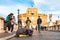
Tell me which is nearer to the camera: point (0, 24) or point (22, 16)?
point (0, 24)

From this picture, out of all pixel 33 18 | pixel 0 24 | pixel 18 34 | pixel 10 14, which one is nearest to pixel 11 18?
pixel 10 14

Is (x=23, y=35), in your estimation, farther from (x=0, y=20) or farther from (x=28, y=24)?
(x=0, y=20)

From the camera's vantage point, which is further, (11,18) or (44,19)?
(44,19)

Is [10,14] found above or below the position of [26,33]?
above

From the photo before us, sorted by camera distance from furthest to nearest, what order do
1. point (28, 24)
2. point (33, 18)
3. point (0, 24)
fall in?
point (33, 18) → point (0, 24) → point (28, 24)

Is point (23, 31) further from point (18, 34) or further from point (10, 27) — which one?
point (10, 27)

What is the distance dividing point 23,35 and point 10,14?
182 inches

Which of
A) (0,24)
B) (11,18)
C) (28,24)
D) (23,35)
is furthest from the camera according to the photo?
(0,24)

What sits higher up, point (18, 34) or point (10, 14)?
point (10, 14)

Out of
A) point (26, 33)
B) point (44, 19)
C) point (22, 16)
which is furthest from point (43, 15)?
point (26, 33)

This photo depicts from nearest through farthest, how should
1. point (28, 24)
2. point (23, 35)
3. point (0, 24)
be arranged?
point (23, 35) → point (28, 24) → point (0, 24)

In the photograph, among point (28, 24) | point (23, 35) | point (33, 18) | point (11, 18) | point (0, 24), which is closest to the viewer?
point (23, 35)

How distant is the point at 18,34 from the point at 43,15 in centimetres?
18103

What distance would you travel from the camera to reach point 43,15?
199000 millimetres
